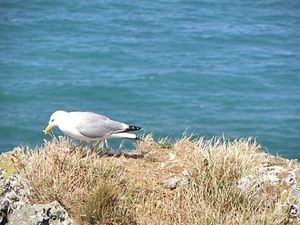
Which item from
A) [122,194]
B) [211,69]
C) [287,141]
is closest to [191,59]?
[211,69]

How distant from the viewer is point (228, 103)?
39781 mm

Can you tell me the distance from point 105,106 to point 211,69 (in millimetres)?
9298

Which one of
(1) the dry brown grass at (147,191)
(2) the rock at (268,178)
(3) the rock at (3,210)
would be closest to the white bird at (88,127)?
(1) the dry brown grass at (147,191)

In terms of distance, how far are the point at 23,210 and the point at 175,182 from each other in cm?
234

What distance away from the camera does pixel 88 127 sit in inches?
426

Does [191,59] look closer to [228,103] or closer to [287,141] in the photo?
[228,103]

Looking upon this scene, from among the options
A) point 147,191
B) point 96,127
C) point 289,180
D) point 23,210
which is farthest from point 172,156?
point 23,210

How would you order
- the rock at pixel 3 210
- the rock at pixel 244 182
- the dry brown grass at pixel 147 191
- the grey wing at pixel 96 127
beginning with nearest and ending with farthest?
1. the rock at pixel 3 210
2. the dry brown grass at pixel 147 191
3. the rock at pixel 244 182
4. the grey wing at pixel 96 127

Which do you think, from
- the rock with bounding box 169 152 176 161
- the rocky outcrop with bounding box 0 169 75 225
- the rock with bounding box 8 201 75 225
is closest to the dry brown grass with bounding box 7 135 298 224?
the rocky outcrop with bounding box 0 169 75 225

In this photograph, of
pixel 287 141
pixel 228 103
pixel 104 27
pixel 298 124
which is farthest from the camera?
pixel 104 27

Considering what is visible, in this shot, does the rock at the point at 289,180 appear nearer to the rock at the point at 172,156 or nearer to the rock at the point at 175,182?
the rock at the point at 175,182

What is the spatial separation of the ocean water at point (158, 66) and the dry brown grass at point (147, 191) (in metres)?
20.3

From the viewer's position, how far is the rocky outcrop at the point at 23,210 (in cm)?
794

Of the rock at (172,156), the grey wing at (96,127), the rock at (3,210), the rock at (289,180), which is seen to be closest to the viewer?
the rock at (3,210)
